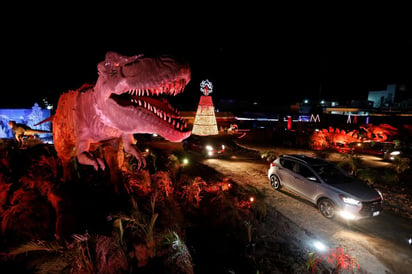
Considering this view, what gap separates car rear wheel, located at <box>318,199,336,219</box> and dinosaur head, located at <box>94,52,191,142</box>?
6.23 meters

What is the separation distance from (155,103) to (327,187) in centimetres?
633

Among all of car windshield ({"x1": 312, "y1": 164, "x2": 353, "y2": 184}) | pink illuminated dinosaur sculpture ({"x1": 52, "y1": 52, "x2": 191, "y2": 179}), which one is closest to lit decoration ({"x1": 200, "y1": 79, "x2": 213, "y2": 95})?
car windshield ({"x1": 312, "y1": 164, "x2": 353, "y2": 184})

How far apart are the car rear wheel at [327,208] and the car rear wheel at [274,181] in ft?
6.53

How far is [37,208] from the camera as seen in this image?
450 centimetres

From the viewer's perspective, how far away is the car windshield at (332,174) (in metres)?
7.48

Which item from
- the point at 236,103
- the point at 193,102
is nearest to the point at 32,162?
the point at 193,102

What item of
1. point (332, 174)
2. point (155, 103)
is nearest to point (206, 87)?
point (332, 174)

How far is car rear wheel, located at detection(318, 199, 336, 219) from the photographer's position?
23.3ft

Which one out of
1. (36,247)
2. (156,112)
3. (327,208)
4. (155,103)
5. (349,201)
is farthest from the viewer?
(327,208)

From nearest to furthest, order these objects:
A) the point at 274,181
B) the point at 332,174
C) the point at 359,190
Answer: the point at 359,190 → the point at 332,174 → the point at 274,181

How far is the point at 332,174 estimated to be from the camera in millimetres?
7848

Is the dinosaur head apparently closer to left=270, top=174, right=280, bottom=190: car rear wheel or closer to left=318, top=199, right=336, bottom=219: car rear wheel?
left=318, top=199, right=336, bottom=219: car rear wheel

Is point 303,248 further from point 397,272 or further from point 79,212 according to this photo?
point 79,212

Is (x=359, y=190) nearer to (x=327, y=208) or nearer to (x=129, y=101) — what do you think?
(x=327, y=208)
